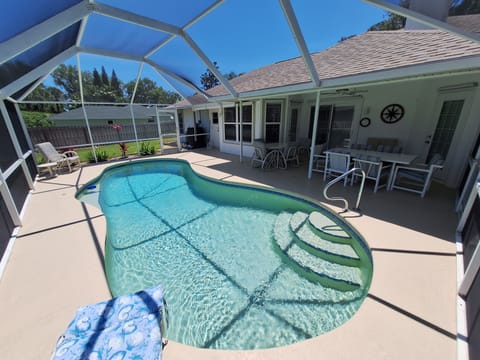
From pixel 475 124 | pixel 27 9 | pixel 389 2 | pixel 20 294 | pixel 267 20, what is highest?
pixel 267 20

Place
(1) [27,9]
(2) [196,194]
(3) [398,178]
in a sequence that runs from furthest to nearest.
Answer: (2) [196,194] → (3) [398,178] → (1) [27,9]

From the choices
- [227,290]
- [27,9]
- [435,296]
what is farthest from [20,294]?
[435,296]

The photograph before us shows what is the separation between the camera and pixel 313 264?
2.73 metres

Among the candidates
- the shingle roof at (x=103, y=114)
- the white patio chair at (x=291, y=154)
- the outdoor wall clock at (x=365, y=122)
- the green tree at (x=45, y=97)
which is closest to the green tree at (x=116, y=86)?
the green tree at (x=45, y=97)

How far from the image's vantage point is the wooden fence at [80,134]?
1236cm

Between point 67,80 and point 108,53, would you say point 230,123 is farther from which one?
point 67,80

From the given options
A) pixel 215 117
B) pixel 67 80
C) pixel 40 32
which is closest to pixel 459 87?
pixel 40 32

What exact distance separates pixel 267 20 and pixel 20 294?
6.66 metres

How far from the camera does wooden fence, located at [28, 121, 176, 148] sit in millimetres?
12359

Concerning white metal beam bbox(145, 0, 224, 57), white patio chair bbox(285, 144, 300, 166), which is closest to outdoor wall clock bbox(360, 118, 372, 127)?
white patio chair bbox(285, 144, 300, 166)

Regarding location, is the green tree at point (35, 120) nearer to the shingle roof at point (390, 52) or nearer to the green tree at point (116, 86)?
the green tree at point (116, 86)

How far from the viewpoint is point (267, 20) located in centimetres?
464

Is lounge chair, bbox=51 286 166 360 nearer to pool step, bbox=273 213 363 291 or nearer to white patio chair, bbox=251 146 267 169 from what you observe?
pool step, bbox=273 213 363 291

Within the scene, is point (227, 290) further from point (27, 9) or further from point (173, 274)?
point (27, 9)
